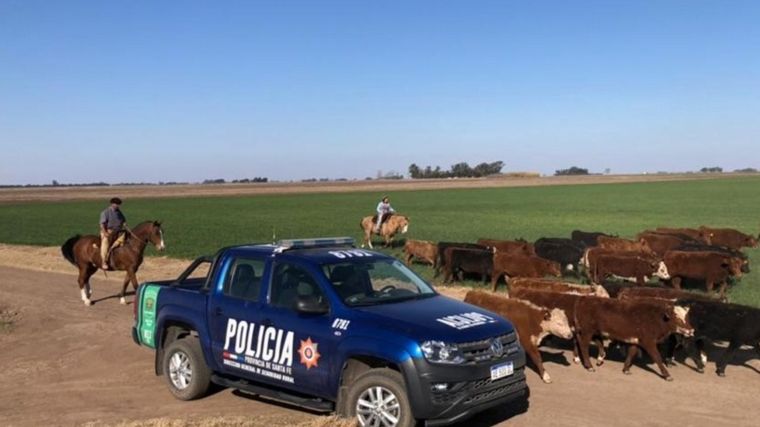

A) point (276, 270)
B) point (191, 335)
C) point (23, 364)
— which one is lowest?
point (23, 364)

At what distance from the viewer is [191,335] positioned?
9.12 m

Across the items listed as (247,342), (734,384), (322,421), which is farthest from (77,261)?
(734,384)

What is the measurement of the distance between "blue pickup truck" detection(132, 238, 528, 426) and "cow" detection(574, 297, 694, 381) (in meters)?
2.27

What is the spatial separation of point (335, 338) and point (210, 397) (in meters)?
2.73

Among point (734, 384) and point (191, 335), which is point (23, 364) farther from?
point (734, 384)

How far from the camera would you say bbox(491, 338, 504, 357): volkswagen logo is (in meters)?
7.10

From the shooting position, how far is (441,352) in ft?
22.1

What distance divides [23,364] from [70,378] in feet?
5.03

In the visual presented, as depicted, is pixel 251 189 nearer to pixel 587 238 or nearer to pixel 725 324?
pixel 587 238

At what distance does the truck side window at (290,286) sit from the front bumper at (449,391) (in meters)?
1.62

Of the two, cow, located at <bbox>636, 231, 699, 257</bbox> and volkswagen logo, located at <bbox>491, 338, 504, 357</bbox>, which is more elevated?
volkswagen logo, located at <bbox>491, 338, 504, 357</bbox>

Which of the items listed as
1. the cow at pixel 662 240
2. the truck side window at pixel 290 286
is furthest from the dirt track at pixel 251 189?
the truck side window at pixel 290 286

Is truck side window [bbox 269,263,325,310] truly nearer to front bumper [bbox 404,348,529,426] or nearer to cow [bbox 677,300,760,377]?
front bumper [bbox 404,348,529,426]

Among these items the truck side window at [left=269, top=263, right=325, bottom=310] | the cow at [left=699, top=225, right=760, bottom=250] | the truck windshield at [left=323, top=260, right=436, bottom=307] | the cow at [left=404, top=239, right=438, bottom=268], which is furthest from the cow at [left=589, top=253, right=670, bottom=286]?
the truck side window at [left=269, top=263, right=325, bottom=310]
